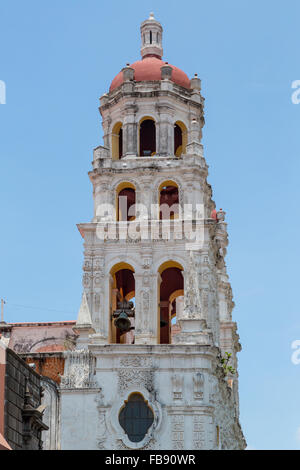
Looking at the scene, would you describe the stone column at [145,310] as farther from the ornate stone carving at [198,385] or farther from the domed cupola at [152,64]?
the domed cupola at [152,64]

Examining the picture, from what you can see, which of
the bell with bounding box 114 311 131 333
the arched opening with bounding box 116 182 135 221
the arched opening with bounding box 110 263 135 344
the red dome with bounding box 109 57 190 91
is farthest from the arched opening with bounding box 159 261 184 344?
the red dome with bounding box 109 57 190 91

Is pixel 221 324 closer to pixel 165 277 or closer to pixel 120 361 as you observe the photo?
pixel 165 277

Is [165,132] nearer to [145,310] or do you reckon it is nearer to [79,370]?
[145,310]

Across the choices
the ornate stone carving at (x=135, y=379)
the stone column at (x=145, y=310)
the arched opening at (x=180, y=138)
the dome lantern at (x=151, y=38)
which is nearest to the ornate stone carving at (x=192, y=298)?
the stone column at (x=145, y=310)

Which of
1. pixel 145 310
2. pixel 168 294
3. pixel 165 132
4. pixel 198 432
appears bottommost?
pixel 198 432

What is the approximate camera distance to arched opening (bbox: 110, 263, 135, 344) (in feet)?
160

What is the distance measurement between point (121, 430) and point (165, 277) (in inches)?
405

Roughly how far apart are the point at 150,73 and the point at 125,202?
292 inches

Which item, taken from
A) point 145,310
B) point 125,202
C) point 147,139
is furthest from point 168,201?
point 145,310

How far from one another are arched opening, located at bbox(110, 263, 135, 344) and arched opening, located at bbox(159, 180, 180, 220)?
355 cm

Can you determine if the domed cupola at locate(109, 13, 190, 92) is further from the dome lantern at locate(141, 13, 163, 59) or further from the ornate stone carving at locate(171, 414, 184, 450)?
the ornate stone carving at locate(171, 414, 184, 450)

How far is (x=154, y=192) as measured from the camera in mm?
50969

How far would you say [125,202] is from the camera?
171 feet
